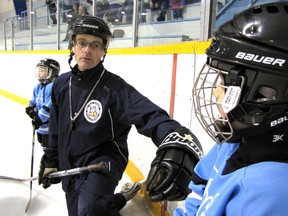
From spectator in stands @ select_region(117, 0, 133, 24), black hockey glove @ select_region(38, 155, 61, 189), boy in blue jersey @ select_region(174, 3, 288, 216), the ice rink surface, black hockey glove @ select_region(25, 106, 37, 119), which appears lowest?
the ice rink surface

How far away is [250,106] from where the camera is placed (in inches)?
24.2

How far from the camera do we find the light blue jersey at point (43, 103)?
107 inches

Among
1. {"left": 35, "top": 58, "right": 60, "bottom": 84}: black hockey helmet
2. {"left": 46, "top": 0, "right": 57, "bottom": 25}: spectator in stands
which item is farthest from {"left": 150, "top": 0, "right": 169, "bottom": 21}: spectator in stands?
{"left": 46, "top": 0, "right": 57, "bottom": 25}: spectator in stands

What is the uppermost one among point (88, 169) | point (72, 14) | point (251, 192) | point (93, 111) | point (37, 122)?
point (72, 14)

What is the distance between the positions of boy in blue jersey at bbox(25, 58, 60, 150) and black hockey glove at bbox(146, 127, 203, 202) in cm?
203

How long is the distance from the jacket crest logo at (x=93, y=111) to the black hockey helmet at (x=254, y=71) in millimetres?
869

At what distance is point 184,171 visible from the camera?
0.93 meters

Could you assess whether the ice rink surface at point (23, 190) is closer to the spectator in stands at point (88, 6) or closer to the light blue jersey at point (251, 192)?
the light blue jersey at point (251, 192)

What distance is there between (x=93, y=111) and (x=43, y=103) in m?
1.59

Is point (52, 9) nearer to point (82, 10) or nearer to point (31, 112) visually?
point (82, 10)

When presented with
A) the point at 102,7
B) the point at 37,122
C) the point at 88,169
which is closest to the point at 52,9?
the point at 102,7

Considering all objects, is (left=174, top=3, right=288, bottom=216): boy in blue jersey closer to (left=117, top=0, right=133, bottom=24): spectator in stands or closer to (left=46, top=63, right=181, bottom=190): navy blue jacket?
(left=46, top=63, right=181, bottom=190): navy blue jacket

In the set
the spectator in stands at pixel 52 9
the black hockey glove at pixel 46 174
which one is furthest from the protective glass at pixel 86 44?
the spectator in stands at pixel 52 9

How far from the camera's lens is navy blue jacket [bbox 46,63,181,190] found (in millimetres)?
1444
